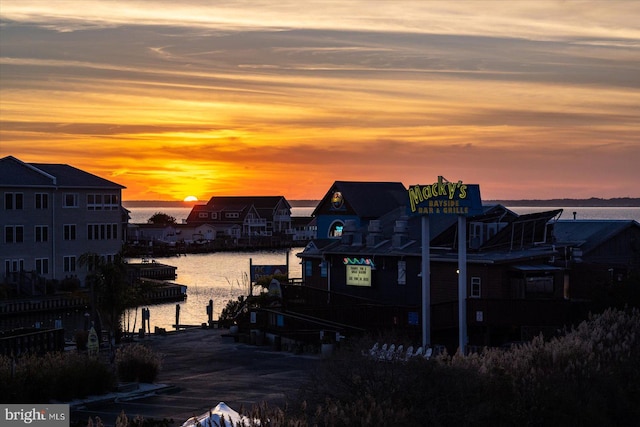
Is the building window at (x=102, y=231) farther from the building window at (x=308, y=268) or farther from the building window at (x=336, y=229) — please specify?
the building window at (x=308, y=268)

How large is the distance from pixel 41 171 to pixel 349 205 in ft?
110

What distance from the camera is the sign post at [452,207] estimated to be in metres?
39.0

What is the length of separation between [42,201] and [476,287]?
167 ft

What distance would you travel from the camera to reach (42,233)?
8469cm

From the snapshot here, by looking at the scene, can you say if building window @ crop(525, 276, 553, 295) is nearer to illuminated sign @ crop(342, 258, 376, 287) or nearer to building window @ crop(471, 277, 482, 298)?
building window @ crop(471, 277, 482, 298)

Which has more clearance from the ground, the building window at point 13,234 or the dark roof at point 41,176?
the dark roof at point 41,176

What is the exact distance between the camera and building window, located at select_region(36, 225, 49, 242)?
84.3 m

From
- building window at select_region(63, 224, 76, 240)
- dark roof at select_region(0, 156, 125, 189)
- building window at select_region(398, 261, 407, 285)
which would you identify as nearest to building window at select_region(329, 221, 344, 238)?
building window at select_region(398, 261, 407, 285)

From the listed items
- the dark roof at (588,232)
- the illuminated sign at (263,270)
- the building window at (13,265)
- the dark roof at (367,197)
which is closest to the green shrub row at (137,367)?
the dark roof at (588,232)

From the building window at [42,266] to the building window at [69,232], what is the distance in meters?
2.88

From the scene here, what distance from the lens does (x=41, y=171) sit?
85125 millimetres

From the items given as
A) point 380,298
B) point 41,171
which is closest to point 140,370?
point 380,298

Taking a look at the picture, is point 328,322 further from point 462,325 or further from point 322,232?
point 322,232

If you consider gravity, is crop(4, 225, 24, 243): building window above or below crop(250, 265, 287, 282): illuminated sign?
above
